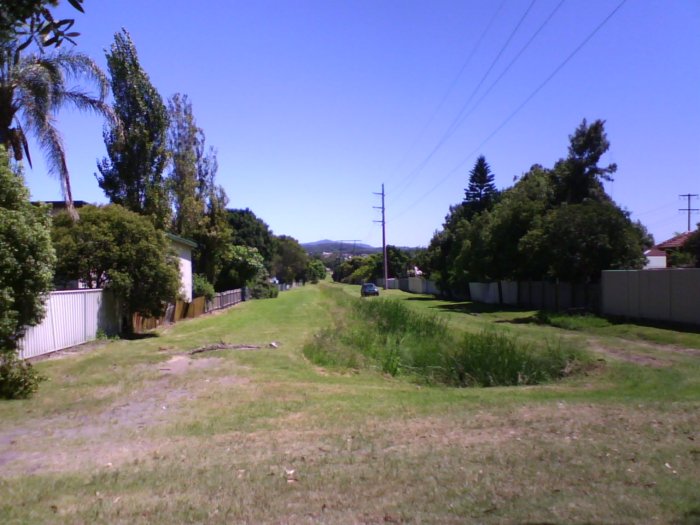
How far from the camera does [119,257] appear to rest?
2475 cm

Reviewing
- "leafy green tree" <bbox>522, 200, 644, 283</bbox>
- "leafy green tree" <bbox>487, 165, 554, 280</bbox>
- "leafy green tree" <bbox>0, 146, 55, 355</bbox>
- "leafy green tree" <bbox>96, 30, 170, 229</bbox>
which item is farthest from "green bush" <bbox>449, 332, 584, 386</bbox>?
"leafy green tree" <bbox>487, 165, 554, 280</bbox>

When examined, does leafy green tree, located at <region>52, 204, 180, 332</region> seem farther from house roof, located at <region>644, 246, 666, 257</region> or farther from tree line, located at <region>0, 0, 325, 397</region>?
house roof, located at <region>644, 246, 666, 257</region>

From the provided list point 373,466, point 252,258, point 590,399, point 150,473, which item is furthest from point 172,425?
point 252,258

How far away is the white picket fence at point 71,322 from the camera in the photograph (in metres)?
18.9

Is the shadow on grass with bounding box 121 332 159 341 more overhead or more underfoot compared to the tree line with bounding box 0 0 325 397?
more underfoot

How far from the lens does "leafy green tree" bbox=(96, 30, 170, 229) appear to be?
34250 mm

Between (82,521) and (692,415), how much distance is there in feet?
26.8

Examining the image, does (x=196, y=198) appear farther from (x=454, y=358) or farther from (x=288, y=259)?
Result: (x=288, y=259)

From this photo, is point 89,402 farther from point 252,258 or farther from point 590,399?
point 252,258

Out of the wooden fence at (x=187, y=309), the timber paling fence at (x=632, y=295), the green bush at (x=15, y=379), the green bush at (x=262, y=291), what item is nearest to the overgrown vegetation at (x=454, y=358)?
the timber paling fence at (x=632, y=295)

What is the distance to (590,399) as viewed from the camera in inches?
460

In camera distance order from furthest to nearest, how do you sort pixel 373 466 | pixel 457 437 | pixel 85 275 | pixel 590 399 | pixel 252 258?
pixel 252 258
pixel 85 275
pixel 590 399
pixel 457 437
pixel 373 466

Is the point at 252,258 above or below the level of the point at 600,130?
below

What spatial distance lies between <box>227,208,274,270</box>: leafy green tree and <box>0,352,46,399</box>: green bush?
6995cm
